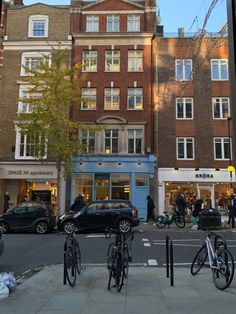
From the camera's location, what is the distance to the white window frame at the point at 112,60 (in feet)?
103

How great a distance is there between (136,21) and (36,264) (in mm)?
25353

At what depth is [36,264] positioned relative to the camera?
11109 millimetres

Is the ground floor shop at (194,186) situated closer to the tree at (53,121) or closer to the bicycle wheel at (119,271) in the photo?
the tree at (53,121)

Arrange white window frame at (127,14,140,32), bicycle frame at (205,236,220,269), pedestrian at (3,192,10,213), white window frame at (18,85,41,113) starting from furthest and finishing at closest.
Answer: white window frame at (127,14,140,32) → white window frame at (18,85,41,113) → pedestrian at (3,192,10,213) → bicycle frame at (205,236,220,269)

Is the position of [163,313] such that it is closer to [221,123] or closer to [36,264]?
[36,264]

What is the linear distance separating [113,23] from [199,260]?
26.7m

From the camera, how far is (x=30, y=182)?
99.2 ft

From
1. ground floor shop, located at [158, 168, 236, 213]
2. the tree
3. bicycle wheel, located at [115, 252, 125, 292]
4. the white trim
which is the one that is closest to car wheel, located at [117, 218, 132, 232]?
the tree

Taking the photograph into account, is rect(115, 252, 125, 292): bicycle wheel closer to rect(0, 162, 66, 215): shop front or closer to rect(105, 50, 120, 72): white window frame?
rect(0, 162, 66, 215): shop front

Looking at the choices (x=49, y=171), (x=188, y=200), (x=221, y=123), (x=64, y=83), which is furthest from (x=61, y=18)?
(x=188, y=200)

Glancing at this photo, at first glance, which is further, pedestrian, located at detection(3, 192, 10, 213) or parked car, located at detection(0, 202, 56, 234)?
pedestrian, located at detection(3, 192, 10, 213)

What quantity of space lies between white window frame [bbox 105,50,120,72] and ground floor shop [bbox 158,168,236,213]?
28.3 ft

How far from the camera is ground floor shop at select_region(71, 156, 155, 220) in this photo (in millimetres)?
29328

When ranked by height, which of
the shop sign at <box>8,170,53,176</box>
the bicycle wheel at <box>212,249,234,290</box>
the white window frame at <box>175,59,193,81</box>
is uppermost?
the white window frame at <box>175,59,193,81</box>
